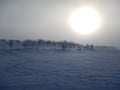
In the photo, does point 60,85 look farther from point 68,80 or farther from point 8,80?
point 8,80

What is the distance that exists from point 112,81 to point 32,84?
22.8 ft

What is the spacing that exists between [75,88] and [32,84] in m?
3.53

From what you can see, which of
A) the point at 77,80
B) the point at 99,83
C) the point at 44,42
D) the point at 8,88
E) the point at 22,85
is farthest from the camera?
the point at 44,42

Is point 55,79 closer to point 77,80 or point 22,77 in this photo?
point 77,80

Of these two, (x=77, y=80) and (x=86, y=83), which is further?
(x=77, y=80)

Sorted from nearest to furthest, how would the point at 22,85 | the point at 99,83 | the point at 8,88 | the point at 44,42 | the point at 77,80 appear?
the point at 8,88, the point at 22,85, the point at 99,83, the point at 77,80, the point at 44,42

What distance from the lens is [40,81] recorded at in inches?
695

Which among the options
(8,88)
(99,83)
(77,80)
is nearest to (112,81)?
(99,83)

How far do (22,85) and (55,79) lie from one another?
3.52 meters

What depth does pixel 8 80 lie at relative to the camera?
17.8 metres

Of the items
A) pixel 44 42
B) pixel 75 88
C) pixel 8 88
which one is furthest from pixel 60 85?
pixel 44 42

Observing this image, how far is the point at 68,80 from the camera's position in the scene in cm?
1823

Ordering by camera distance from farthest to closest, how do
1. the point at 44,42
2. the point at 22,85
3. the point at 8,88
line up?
the point at 44,42 → the point at 22,85 → the point at 8,88

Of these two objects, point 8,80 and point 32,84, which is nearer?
point 32,84
